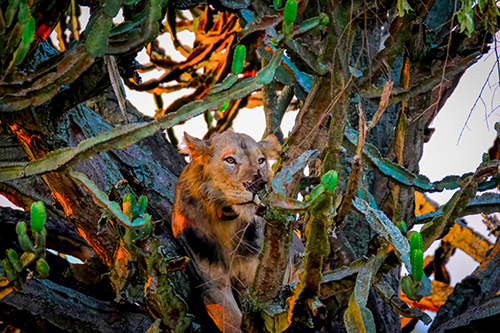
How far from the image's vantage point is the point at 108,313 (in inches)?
124

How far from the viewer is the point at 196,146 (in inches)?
133

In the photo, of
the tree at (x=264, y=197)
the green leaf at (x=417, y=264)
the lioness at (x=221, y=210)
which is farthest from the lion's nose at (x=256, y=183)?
the green leaf at (x=417, y=264)

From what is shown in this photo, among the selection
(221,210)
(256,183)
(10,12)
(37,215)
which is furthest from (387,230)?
(10,12)

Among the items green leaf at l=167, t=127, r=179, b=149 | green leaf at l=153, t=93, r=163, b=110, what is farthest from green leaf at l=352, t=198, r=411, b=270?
green leaf at l=153, t=93, r=163, b=110

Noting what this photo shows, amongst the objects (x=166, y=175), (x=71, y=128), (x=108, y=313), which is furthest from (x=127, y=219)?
(x=166, y=175)

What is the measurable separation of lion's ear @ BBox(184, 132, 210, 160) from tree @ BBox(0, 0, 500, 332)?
457mm

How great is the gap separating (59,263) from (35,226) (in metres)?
1.81

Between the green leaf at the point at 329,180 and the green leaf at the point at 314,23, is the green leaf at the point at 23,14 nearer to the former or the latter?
the green leaf at the point at 314,23

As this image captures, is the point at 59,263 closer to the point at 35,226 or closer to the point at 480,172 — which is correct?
the point at 35,226

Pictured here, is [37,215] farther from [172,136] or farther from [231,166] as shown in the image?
[172,136]

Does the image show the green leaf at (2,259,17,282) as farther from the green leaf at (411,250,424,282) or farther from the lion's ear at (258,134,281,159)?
the lion's ear at (258,134,281,159)

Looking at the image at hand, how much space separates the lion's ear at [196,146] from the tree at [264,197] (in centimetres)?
46

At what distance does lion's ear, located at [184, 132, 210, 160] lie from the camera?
3.38m

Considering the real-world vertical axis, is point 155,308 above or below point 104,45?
below
